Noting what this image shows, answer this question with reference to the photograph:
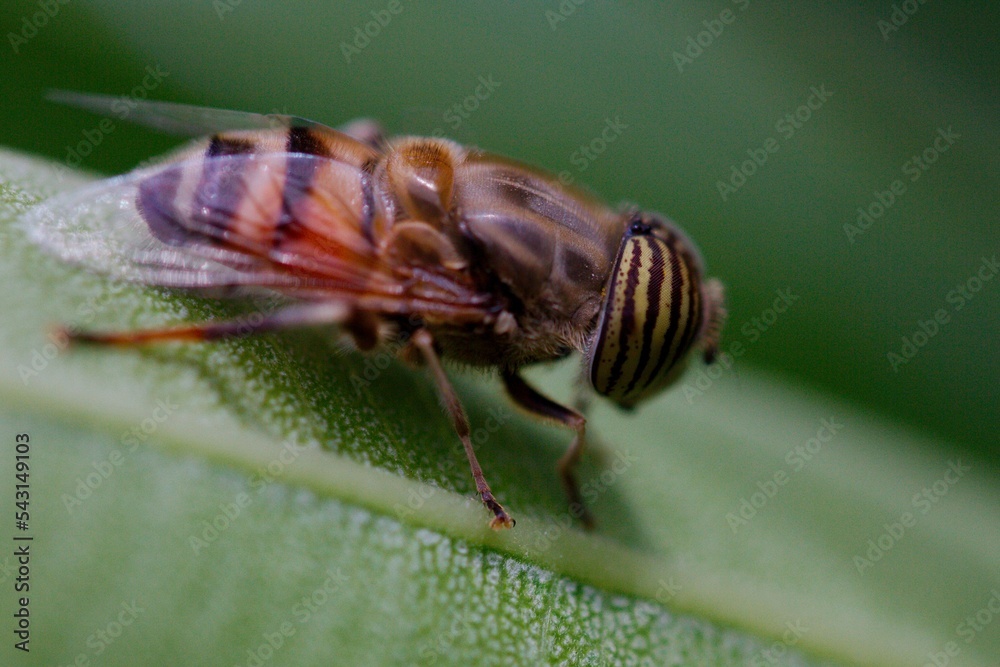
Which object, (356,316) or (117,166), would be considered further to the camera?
(117,166)

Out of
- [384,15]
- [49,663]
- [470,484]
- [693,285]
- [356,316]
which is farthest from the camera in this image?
[384,15]

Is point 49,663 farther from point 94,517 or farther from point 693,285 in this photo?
point 693,285

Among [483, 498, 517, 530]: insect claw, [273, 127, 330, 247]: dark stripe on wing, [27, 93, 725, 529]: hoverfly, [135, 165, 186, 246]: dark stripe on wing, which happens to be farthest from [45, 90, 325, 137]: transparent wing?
[483, 498, 517, 530]: insect claw

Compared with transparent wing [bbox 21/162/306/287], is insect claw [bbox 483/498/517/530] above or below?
above

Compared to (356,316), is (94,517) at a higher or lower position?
lower

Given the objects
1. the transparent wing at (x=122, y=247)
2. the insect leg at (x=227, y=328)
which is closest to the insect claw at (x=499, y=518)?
the insect leg at (x=227, y=328)

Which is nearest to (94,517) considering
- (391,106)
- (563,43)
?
(391,106)

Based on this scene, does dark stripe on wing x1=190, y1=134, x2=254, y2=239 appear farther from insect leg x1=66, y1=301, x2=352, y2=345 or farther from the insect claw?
the insect claw
